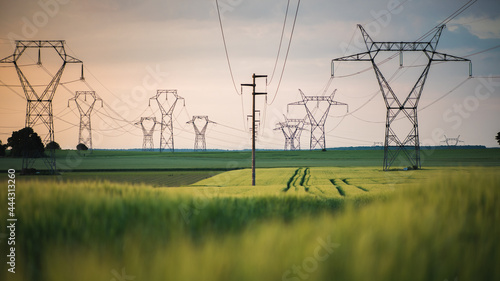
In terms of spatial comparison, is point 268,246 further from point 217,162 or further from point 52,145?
point 217,162

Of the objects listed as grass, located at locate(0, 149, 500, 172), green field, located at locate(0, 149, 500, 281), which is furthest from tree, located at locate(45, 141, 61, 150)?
green field, located at locate(0, 149, 500, 281)

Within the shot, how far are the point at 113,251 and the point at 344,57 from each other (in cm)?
3982

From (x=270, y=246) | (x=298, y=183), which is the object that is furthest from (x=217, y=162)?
(x=270, y=246)

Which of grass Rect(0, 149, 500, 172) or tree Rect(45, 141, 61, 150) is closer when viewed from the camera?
tree Rect(45, 141, 61, 150)

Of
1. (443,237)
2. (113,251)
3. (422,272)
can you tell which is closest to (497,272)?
(422,272)

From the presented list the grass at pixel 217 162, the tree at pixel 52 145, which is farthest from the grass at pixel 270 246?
the grass at pixel 217 162

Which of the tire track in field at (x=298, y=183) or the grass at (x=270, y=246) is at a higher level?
the grass at (x=270, y=246)

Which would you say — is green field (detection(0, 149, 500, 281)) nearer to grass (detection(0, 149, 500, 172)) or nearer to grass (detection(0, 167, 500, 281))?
grass (detection(0, 167, 500, 281))

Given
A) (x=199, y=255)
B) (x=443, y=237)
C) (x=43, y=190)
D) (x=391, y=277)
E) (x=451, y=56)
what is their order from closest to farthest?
(x=391, y=277) → (x=199, y=255) → (x=443, y=237) → (x=43, y=190) → (x=451, y=56)

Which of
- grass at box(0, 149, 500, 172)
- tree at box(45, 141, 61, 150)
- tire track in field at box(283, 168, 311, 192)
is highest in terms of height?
tree at box(45, 141, 61, 150)

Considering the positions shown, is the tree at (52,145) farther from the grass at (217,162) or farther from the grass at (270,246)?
the grass at (270,246)

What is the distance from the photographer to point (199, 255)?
332 centimetres

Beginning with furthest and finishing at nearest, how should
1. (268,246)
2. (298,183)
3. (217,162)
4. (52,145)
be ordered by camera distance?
(217,162) < (52,145) < (298,183) < (268,246)

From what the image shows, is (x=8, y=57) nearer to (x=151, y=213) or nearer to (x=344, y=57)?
(x=344, y=57)
